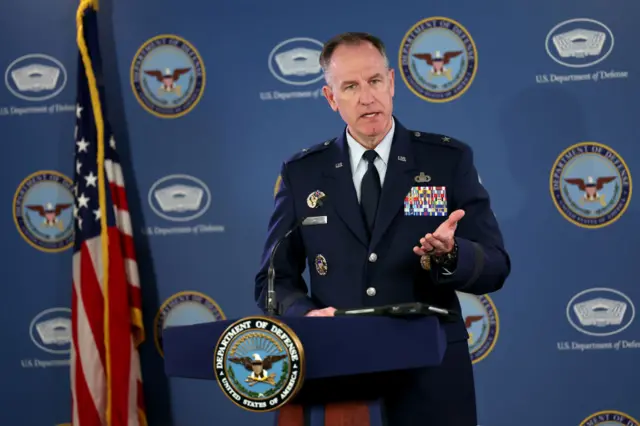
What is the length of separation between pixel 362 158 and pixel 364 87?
6.9 inches

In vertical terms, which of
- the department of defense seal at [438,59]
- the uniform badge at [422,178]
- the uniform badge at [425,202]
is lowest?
the uniform badge at [425,202]

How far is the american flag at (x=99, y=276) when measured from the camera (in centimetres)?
354

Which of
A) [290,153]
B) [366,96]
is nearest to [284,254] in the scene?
[366,96]

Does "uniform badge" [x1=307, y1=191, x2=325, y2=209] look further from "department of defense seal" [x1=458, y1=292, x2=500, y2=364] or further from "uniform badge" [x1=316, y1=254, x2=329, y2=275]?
"department of defense seal" [x1=458, y1=292, x2=500, y2=364]

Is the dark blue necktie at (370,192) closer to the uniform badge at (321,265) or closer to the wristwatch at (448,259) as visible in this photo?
the uniform badge at (321,265)

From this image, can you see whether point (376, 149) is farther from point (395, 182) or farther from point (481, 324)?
point (481, 324)

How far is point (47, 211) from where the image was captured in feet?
12.4

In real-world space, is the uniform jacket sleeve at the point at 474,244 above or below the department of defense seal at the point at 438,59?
below

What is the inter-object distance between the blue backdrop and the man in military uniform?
148 centimetres

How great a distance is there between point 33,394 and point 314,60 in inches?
80.6

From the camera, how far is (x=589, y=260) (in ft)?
11.0

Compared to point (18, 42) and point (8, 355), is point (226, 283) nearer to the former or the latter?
point (8, 355)

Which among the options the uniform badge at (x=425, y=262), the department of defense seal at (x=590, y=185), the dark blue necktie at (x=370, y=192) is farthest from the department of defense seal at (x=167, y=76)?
the uniform badge at (x=425, y=262)

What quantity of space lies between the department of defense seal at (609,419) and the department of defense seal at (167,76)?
7.22 ft
